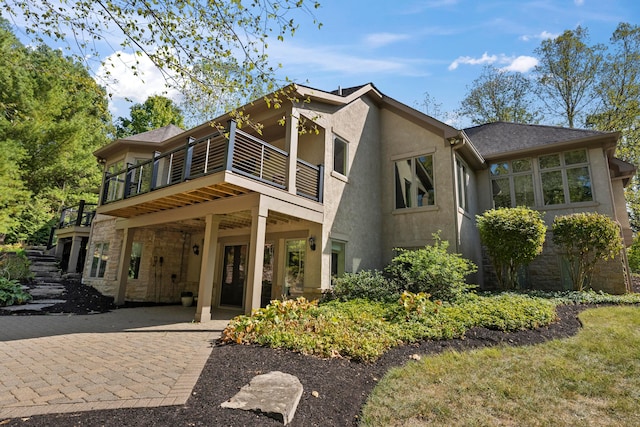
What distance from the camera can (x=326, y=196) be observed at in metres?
9.28

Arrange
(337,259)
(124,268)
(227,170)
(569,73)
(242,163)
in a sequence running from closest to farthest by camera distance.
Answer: (227,170) < (242,163) < (337,259) < (124,268) < (569,73)

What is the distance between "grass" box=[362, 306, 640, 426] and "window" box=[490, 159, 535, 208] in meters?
7.57

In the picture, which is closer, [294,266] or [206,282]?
[206,282]

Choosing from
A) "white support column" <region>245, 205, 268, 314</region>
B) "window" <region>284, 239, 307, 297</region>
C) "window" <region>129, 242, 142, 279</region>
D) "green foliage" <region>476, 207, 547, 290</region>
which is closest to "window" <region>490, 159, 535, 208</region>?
"green foliage" <region>476, 207, 547, 290</region>

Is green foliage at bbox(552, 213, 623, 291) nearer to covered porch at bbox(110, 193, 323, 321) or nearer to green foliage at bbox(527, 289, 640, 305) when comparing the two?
green foliage at bbox(527, 289, 640, 305)

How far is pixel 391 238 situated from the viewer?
36.3ft

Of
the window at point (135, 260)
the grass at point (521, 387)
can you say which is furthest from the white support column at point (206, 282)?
the window at point (135, 260)

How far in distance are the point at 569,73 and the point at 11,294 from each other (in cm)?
2859

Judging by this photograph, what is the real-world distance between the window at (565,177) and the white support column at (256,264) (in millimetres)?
9960

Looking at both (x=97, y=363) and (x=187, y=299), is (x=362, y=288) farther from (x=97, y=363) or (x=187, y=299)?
(x=187, y=299)

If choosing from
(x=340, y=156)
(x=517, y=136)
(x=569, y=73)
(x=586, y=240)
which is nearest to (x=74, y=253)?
(x=340, y=156)

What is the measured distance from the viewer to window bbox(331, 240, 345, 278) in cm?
947

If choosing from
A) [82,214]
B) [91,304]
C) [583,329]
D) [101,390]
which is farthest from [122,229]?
[583,329]

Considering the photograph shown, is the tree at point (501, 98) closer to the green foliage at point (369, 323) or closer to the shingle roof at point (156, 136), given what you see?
the green foliage at point (369, 323)
